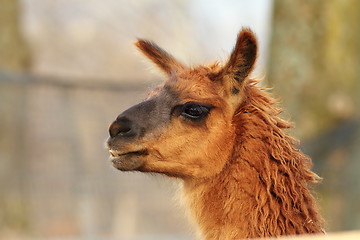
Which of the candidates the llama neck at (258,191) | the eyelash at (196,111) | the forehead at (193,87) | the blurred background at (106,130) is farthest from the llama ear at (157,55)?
the blurred background at (106,130)

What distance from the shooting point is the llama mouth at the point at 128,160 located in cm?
505

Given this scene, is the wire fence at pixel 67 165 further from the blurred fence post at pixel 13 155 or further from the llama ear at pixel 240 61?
the llama ear at pixel 240 61

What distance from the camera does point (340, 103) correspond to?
10.8 metres

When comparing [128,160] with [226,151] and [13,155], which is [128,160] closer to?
[226,151]

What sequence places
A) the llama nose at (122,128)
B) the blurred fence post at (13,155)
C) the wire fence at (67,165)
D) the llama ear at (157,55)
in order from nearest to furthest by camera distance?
the llama nose at (122,128), the llama ear at (157,55), the wire fence at (67,165), the blurred fence post at (13,155)

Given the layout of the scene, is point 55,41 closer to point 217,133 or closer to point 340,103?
point 340,103

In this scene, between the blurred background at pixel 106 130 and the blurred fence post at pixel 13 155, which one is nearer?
the blurred background at pixel 106 130

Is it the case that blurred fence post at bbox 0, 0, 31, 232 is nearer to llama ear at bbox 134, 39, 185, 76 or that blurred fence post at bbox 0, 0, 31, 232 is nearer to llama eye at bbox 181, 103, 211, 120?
llama ear at bbox 134, 39, 185, 76

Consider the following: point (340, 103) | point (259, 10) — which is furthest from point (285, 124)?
point (259, 10)

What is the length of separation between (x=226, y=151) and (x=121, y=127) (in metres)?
0.73

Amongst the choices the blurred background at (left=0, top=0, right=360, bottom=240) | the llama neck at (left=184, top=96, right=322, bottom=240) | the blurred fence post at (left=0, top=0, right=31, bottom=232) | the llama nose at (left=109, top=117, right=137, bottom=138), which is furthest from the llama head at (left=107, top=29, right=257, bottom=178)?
the blurred fence post at (left=0, top=0, right=31, bottom=232)

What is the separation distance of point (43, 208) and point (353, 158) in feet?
17.7

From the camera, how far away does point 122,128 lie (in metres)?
4.98

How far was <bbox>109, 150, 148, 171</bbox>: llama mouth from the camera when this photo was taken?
5.05 meters
